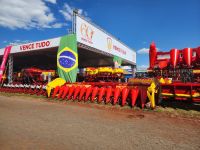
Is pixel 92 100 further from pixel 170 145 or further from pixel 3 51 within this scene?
pixel 3 51

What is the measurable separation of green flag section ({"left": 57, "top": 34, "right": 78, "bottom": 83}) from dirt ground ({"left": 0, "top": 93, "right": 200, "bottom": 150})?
415 inches

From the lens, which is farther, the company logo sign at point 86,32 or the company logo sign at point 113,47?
the company logo sign at point 113,47

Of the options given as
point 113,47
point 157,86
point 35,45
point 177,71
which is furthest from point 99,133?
point 113,47

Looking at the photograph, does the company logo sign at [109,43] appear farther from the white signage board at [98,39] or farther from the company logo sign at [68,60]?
the company logo sign at [68,60]

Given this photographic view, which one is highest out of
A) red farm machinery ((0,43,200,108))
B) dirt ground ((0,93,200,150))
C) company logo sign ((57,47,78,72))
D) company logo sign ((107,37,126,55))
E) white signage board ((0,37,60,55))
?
company logo sign ((107,37,126,55))

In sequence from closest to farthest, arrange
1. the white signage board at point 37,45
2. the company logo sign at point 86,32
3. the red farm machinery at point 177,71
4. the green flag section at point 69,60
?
the red farm machinery at point 177,71 → the green flag section at point 69,60 → the company logo sign at point 86,32 → the white signage board at point 37,45

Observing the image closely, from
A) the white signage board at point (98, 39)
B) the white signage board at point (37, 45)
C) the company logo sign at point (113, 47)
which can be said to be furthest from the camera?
the company logo sign at point (113, 47)

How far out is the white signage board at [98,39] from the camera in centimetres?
1927

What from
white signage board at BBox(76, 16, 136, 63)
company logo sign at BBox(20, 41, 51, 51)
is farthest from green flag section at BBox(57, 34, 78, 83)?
company logo sign at BBox(20, 41, 51, 51)

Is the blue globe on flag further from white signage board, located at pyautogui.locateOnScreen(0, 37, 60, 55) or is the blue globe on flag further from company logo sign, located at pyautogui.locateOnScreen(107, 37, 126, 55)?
company logo sign, located at pyautogui.locateOnScreen(107, 37, 126, 55)

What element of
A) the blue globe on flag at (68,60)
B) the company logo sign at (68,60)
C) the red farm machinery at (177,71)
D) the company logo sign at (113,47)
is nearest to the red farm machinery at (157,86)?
the red farm machinery at (177,71)

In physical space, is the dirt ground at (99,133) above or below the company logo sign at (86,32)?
below

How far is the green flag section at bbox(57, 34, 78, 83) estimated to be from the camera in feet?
58.7

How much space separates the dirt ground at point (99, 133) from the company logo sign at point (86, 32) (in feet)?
44.0
